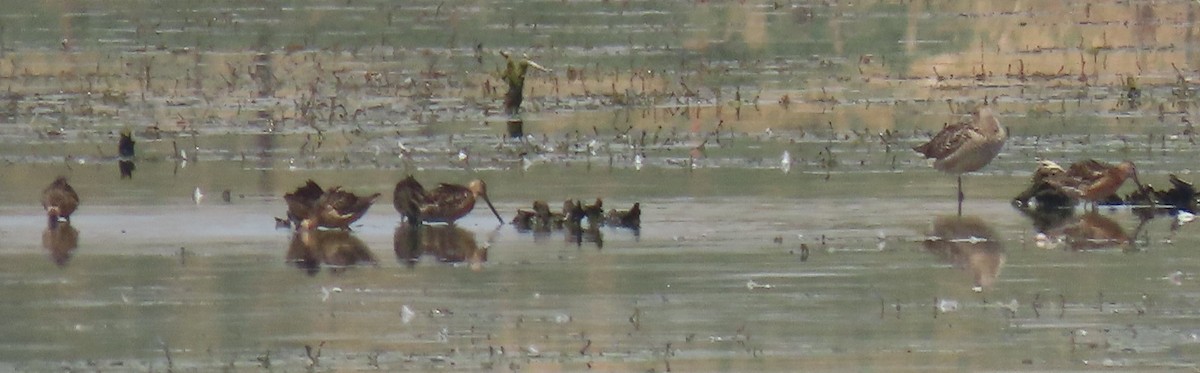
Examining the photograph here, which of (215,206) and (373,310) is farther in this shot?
(215,206)

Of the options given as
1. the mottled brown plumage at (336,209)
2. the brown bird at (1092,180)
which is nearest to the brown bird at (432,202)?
the mottled brown plumage at (336,209)

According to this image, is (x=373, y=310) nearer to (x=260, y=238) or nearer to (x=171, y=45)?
(x=260, y=238)

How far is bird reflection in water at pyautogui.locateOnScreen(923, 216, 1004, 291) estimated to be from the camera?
12.6m

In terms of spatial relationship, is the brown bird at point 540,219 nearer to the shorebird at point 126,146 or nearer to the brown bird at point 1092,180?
the brown bird at point 1092,180

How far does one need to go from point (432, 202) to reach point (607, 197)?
69.4 inches

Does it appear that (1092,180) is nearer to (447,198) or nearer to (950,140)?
(950,140)

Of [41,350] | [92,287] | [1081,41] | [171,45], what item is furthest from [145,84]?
[41,350]

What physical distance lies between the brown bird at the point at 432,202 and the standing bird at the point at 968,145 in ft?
10.7

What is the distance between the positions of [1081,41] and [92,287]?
18.4 metres

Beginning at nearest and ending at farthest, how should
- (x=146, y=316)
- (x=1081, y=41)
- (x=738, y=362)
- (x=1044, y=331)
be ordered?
(x=738, y=362) → (x=1044, y=331) → (x=146, y=316) → (x=1081, y=41)

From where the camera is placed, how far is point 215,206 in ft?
53.5

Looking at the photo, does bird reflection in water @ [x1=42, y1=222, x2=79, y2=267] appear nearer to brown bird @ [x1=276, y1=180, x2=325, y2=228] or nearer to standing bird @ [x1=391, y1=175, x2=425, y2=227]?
brown bird @ [x1=276, y1=180, x2=325, y2=228]

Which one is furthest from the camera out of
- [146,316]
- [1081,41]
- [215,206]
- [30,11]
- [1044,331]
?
[30,11]

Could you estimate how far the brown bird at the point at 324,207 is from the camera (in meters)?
14.8
